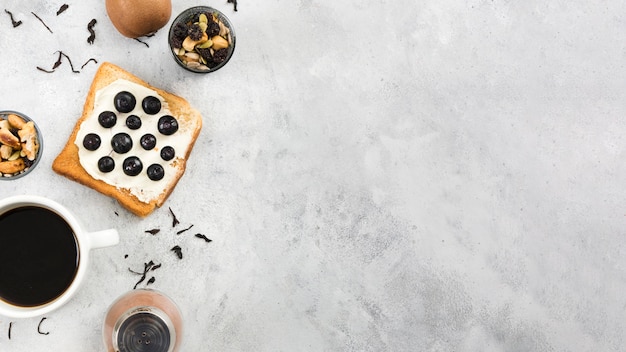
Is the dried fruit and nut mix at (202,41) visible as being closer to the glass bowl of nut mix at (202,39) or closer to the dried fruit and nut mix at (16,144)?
the glass bowl of nut mix at (202,39)

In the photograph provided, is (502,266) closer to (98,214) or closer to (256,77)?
(256,77)

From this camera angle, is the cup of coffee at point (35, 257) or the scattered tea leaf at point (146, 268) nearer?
the cup of coffee at point (35, 257)

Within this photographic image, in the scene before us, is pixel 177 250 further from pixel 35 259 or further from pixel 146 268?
pixel 35 259

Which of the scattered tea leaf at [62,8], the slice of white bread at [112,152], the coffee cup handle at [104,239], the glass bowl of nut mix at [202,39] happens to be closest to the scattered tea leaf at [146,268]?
the slice of white bread at [112,152]

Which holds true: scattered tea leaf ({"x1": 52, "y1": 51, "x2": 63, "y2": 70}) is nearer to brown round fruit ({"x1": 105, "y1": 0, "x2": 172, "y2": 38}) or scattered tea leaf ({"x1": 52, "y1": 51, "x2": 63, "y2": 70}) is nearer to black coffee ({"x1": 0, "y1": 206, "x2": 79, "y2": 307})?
brown round fruit ({"x1": 105, "y1": 0, "x2": 172, "y2": 38})

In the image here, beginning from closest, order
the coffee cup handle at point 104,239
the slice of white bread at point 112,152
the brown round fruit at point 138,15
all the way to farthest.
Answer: the coffee cup handle at point 104,239 < the brown round fruit at point 138,15 < the slice of white bread at point 112,152

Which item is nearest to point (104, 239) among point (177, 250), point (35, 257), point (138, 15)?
point (35, 257)

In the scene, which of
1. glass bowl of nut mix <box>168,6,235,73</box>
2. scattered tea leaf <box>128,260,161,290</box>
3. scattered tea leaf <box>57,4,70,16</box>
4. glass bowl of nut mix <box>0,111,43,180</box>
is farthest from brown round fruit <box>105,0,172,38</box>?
scattered tea leaf <box>128,260,161,290</box>
